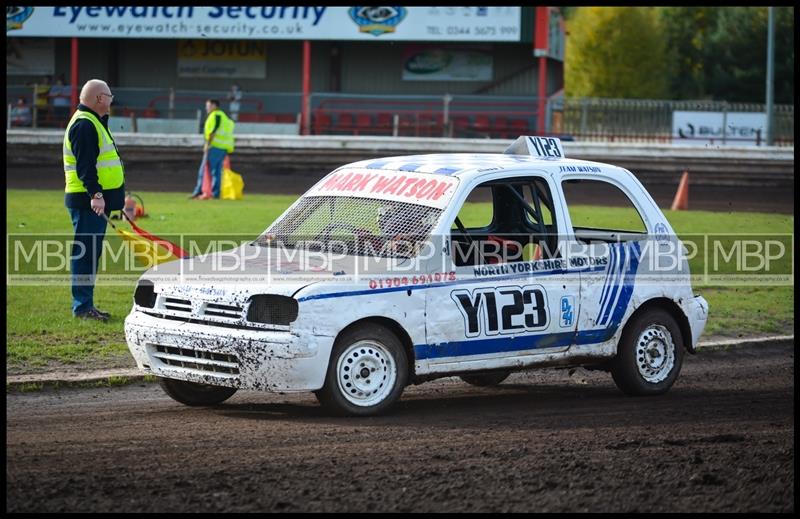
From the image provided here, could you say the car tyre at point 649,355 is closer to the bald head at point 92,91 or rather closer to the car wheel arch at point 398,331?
the car wheel arch at point 398,331

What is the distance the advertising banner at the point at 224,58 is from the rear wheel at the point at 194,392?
34.0m

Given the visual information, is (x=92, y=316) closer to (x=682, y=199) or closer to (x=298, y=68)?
(x=682, y=199)

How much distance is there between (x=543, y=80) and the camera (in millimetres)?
36844

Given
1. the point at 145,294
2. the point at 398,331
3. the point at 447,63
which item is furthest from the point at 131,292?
the point at 447,63

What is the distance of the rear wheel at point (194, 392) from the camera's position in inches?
329

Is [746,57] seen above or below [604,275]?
above

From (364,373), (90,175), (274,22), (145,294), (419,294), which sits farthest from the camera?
(274,22)

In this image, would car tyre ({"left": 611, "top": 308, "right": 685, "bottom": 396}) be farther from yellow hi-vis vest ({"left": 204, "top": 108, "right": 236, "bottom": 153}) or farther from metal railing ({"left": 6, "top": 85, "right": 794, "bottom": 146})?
metal railing ({"left": 6, "top": 85, "right": 794, "bottom": 146})

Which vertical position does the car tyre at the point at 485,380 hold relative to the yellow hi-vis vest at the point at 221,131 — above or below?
below

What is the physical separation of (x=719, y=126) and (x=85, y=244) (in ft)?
89.4

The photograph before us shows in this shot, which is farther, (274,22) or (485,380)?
(274,22)

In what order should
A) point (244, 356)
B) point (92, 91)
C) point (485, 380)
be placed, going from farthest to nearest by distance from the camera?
point (92, 91) → point (485, 380) → point (244, 356)

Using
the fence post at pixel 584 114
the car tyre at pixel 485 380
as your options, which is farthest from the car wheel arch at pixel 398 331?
the fence post at pixel 584 114

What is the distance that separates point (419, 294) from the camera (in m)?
7.95
